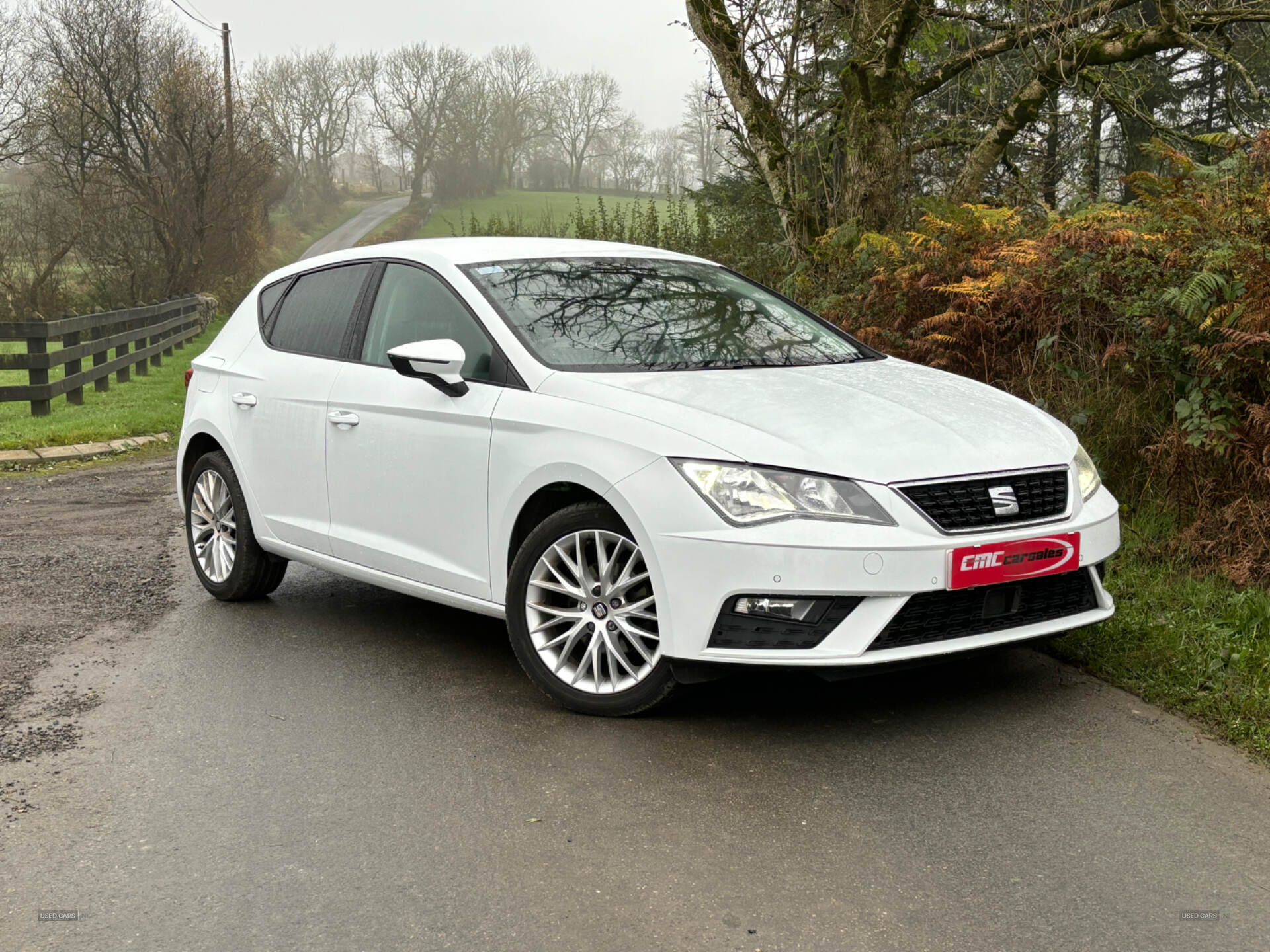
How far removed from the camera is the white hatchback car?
4234 millimetres

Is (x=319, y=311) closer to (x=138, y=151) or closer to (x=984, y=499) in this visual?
(x=984, y=499)

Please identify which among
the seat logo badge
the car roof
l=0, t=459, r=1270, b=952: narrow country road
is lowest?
l=0, t=459, r=1270, b=952: narrow country road

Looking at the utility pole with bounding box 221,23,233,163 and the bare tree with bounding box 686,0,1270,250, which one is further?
the utility pole with bounding box 221,23,233,163

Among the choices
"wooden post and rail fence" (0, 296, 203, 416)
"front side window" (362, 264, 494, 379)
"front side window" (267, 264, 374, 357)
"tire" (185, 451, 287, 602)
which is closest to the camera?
"front side window" (362, 264, 494, 379)

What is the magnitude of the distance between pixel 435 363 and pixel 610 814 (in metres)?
1.99

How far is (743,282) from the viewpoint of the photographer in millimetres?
6402

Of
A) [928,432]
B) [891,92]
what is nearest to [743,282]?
[928,432]

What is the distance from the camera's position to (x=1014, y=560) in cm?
438

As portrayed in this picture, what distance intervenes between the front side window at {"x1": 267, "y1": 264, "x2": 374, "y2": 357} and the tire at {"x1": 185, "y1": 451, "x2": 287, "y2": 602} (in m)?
0.77

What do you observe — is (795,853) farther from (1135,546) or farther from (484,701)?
(1135,546)

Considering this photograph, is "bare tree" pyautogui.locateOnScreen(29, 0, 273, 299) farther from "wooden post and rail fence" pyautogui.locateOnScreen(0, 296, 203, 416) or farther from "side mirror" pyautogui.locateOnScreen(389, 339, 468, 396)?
"side mirror" pyautogui.locateOnScreen(389, 339, 468, 396)

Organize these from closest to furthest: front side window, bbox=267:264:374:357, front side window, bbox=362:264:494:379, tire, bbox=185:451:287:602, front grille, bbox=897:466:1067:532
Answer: front grille, bbox=897:466:1067:532
front side window, bbox=362:264:494:379
front side window, bbox=267:264:374:357
tire, bbox=185:451:287:602

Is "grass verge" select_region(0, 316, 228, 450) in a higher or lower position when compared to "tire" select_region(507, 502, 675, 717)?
lower

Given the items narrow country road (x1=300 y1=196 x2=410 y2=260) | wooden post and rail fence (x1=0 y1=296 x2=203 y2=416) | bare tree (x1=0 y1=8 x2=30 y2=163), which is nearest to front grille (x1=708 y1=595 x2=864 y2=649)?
wooden post and rail fence (x1=0 y1=296 x2=203 y2=416)
